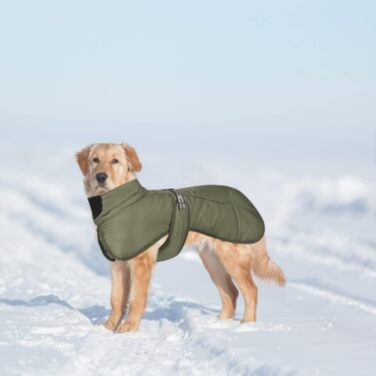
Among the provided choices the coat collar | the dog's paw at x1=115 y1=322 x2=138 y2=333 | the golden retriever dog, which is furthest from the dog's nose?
the dog's paw at x1=115 y1=322 x2=138 y2=333

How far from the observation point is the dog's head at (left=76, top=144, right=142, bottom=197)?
7406 mm

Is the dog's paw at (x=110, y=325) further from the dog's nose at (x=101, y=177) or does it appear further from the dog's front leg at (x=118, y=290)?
the dog's nose at (x=101, y=177)

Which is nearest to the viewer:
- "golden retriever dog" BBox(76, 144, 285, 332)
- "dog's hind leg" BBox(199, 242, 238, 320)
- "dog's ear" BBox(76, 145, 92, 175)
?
"golden retriever dog" BBox(76, 144, 285, 332)

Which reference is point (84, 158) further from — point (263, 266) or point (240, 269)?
point (263, 266)

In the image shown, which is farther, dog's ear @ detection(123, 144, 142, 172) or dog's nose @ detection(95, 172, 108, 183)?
dog's ear @ detection(123, 144, 142, 172)

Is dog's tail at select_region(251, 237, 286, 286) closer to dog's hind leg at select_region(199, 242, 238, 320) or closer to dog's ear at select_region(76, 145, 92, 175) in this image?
dog's hind leg at select_region(199, 242, 238, 320)

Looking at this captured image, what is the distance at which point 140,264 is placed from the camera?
7598 millimetres

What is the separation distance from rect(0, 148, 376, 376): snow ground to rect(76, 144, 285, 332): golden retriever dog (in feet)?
0.84

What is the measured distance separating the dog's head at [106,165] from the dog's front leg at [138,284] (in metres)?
0.72

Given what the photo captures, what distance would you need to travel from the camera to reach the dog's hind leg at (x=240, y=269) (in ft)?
25.7

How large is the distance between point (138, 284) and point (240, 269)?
1.01m

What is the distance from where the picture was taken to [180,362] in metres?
6.22

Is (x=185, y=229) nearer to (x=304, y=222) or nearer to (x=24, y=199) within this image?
(x=304, y=222)

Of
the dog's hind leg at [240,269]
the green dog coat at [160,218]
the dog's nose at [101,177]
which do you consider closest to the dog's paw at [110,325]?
the green dog coat at [160,218]
